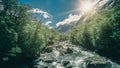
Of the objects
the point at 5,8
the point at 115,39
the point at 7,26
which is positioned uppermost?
the point at 5,8

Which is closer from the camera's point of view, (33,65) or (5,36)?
(5,36)

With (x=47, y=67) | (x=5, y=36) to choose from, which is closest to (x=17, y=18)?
(x=5, y=36)

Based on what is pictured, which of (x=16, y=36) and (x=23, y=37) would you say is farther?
(x=23, y=37)

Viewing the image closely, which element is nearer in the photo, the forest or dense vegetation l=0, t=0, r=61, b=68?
dense vegetation l=0, t=0, r=61, b=68

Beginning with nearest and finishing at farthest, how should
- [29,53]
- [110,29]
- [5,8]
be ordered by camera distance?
[5,8]
[29,53]
[110,29]

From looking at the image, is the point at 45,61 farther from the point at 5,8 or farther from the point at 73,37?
the point at 73,37

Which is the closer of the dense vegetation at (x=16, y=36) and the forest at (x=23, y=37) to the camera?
the dense vegetation at (x=16, y=36)

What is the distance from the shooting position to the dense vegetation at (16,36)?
7319 centimetres

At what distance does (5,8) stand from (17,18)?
541 cm

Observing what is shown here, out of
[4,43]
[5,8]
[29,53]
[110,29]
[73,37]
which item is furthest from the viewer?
[73,37]

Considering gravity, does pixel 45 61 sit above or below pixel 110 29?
below

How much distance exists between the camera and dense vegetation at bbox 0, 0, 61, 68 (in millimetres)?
73188

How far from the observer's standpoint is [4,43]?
72.4m

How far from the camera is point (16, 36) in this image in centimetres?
7531
